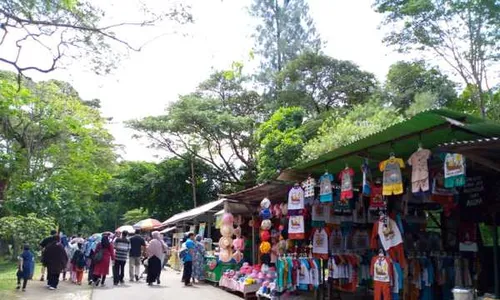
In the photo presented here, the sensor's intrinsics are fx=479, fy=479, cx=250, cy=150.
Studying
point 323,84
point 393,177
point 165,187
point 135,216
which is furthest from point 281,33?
point 393,177

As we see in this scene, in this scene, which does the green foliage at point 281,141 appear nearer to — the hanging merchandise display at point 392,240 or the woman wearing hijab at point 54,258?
the woman wearing hijab at point 54,258

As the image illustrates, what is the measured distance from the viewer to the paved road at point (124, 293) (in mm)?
11644

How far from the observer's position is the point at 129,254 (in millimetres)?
14977

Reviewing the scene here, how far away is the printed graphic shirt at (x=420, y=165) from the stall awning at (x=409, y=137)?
176 millimetres

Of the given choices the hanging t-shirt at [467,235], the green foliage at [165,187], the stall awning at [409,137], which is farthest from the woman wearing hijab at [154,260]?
the green foliage at [165,187]

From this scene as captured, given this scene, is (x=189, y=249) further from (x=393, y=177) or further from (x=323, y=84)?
(x=323, y=84)

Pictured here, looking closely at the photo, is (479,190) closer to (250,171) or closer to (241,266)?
(241,266)

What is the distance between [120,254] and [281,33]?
25686 mm

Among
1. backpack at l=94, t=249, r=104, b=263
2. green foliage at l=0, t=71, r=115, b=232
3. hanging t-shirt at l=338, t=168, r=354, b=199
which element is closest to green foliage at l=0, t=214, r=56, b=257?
green foliage at l=0, t=71, r=115, b=232

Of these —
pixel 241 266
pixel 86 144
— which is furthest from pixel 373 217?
pixel 86 144

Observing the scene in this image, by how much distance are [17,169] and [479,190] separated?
22.1m

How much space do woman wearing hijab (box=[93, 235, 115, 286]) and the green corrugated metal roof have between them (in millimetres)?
7523

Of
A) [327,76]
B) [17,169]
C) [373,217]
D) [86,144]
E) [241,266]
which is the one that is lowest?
[241,266]

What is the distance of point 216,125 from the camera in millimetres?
30578
